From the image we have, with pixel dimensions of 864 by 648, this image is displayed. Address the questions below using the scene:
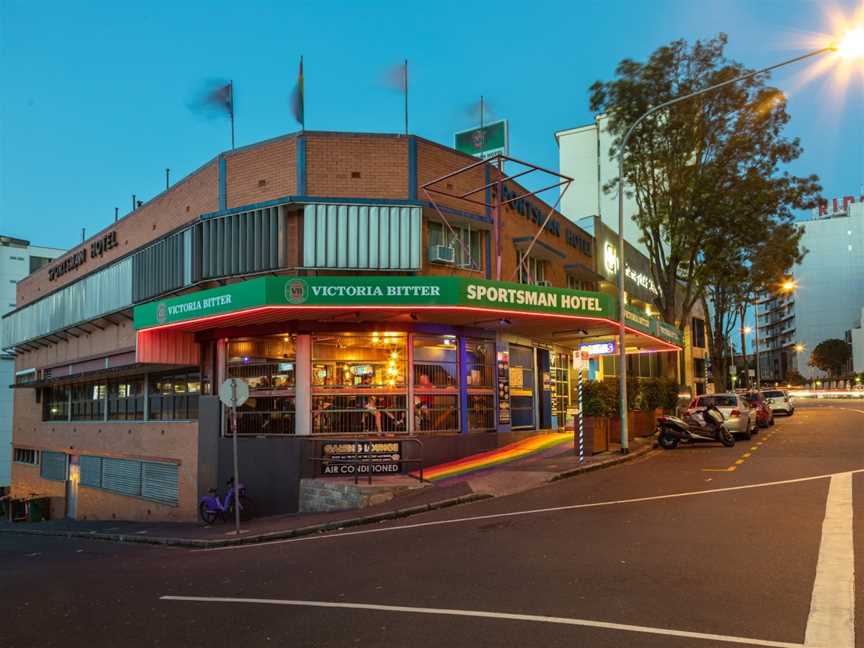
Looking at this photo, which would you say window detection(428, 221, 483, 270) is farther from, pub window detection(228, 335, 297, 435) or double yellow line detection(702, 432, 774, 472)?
double yellow line detection(702, 432, 774, 472)

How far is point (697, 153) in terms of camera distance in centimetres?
2730

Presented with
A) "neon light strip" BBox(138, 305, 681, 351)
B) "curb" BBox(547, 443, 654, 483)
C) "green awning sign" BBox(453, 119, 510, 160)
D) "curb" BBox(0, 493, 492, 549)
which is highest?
"green awning sign" BBox(453, 119, 510, 160)

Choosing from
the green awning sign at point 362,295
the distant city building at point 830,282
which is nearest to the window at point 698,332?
the green awning sign at point 362,295

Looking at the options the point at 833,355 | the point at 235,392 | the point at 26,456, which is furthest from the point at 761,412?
the point at 833,355

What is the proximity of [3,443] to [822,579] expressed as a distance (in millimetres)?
57010

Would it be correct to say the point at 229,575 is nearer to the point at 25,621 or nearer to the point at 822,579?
the point at 25,621

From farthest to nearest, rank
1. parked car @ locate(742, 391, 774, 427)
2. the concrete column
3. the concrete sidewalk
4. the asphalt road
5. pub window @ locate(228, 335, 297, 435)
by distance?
parked car @ locate(742, 391, 774, 427) → pub window @ locate(228, 335, 297, 435) → the concrete column → the concrete sidewalk → the asphalt road

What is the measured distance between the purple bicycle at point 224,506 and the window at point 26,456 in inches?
774

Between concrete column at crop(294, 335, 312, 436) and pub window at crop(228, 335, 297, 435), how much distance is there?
0.57ft

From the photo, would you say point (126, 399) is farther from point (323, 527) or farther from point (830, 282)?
point (830, 282)

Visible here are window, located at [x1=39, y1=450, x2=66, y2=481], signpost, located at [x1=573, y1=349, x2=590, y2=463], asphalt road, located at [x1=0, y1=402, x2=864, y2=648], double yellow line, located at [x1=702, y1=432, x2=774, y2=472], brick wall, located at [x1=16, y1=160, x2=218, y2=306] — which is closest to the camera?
asphalt road, located at [x1=0, y1=402, x2=864, y2=648]

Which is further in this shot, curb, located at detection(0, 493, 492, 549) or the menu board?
the menu board

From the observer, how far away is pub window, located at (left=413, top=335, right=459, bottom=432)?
1880cm

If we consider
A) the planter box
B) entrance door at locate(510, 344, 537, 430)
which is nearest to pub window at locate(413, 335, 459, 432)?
entrance door at locate(510, 344, 537, 430)
